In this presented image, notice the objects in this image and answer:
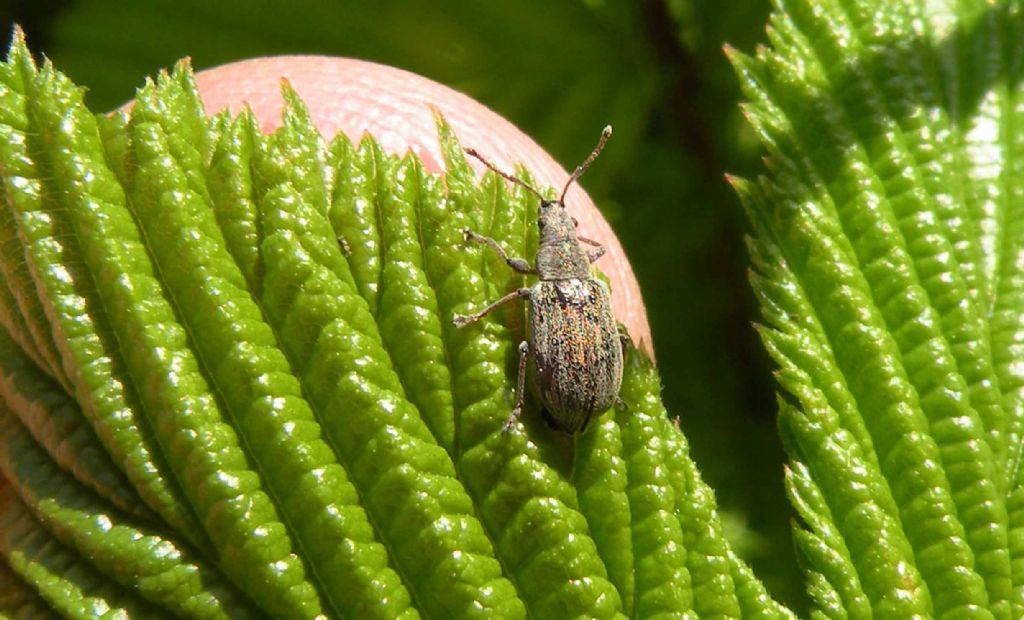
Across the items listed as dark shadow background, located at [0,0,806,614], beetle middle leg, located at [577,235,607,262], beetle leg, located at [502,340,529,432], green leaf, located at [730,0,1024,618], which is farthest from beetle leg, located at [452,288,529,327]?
dark shadow background, located at [0,0,806,614]

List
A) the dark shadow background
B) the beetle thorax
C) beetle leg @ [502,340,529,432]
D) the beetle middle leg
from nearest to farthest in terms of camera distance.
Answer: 1. beetle leg @ [502,340,529,432]
2. the beetle thorax
3. the beetle middle leg
4. the dark shadow background

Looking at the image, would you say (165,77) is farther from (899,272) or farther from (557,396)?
(899,272)

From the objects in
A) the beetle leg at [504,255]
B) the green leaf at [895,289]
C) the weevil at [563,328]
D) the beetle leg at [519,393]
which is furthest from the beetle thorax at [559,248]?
the green leaf at [895,289]

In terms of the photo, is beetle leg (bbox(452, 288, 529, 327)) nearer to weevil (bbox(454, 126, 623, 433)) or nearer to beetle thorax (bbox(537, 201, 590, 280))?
weevil (bbox(454, 126, 623, 433))

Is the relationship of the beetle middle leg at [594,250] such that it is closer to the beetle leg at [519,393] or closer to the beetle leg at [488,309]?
the beetle leg at [488,309]

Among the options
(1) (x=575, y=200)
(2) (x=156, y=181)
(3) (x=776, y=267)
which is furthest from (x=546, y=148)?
(2) (x=156, y=181)

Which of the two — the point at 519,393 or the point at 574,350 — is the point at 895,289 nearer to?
the point at 574,350

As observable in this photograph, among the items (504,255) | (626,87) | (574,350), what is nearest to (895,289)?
(574,350)
